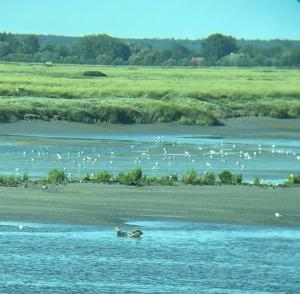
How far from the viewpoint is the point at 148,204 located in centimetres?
2181

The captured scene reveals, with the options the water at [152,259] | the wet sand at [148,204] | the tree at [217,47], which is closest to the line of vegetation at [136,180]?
the wet sand at [148,204]

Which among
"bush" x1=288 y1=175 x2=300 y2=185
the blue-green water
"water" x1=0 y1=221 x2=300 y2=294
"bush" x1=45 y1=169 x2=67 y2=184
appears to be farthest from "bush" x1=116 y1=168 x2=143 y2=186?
"water" x1=0 y1=221 x2=300 y2=294

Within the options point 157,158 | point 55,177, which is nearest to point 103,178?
point 55,177

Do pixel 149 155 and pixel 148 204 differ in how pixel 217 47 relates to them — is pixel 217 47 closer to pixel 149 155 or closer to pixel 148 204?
pixel 149 155

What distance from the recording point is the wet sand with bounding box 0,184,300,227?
2025 cm

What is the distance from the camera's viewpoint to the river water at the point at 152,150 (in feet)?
96.5

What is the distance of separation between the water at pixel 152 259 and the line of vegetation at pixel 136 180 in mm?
4525

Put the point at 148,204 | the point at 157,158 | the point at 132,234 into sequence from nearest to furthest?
the point at 132,234 < the point at 148,204 < the point at 157,158

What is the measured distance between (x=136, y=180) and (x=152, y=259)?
788 cm

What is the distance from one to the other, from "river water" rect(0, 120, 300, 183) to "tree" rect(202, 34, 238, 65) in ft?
235

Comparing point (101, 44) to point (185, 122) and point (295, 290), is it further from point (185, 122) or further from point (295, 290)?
point (295, 290)

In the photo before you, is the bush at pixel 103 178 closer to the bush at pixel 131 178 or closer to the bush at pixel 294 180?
the bush at pixel 131 178

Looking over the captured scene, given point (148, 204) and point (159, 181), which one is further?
point (159, 181)

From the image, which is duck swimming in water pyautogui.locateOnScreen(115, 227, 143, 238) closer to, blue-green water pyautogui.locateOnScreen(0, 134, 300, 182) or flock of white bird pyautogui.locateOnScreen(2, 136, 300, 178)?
flock of white bird pyautogui.locateOnScreen(2, 136, 300, 178)
